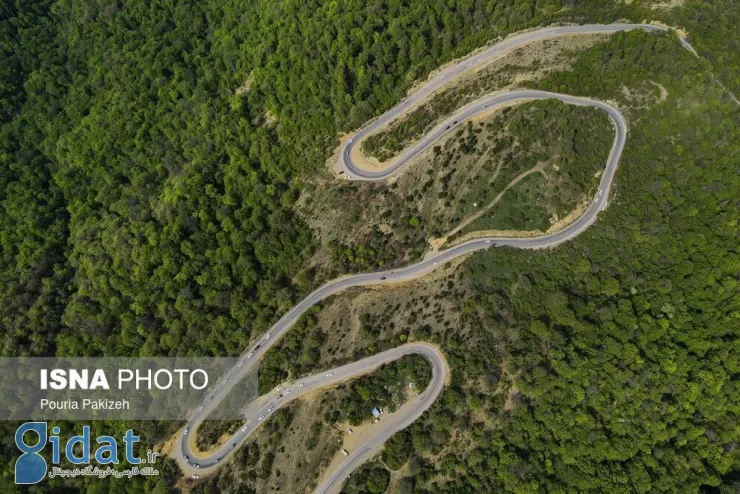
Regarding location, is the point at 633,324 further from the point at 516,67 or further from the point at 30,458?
the point at 30,458

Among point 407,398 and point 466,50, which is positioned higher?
point 466,50

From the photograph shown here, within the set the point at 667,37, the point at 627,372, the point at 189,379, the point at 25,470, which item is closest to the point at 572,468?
the point at 627,372

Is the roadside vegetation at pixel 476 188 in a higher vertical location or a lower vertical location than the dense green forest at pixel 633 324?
higher

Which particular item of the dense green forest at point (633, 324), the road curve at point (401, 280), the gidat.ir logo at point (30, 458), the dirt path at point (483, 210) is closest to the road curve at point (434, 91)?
the road curve at point (401, 280)

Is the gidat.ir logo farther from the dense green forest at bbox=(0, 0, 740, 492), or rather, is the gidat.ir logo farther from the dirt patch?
the dirt patch

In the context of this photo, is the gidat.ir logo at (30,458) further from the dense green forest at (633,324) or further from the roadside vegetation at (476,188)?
the roadside vegetation at (476,188)

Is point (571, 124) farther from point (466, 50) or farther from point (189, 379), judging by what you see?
point (189, 379)

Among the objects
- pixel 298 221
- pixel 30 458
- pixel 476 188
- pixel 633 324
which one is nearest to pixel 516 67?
pixel 476 188
